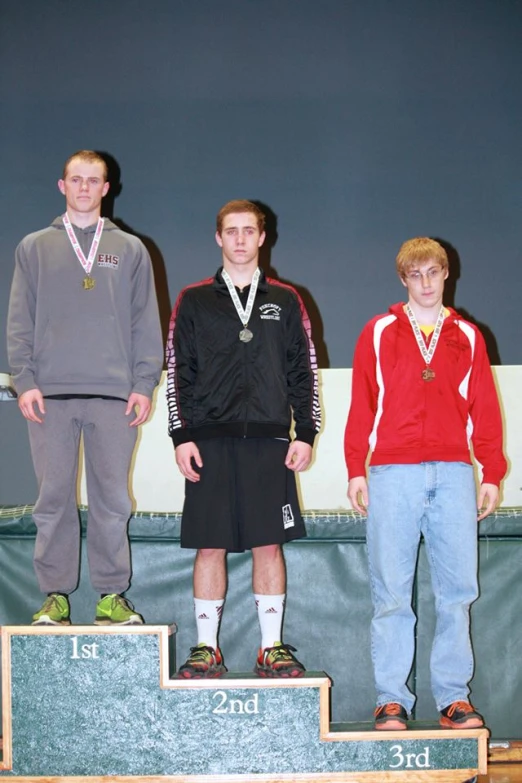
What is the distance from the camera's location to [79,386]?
2721 millimetres

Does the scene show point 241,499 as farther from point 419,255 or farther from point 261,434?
point 419,255

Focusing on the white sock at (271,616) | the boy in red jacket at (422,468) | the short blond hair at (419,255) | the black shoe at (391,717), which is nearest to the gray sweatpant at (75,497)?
the white sock at (271,616)

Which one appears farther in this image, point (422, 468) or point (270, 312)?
point (270, 312)

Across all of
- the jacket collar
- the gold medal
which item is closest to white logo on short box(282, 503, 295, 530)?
the jacket collar

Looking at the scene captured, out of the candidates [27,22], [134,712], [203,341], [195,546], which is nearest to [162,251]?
[27,22]

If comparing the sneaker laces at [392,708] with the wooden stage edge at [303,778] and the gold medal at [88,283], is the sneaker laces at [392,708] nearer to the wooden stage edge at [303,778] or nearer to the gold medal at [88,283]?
the wooden stage edge at [303,778]

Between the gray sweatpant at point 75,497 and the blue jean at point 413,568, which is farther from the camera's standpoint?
the gray sweatpant at point 75,497

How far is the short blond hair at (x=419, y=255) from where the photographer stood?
2.73 meters

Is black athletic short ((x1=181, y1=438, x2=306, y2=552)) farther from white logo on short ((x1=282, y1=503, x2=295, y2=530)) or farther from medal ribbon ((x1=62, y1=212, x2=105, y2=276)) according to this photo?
medal ribbon ((x1=62, y1=212, x2=105, y2=276))

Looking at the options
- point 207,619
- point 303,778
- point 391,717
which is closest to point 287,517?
point 207,619

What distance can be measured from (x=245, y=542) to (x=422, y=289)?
3.26 feet

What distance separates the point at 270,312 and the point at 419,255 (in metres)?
0.52

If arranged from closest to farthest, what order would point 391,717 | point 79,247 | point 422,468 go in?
point 391,717 → point 422,468 → point 79,247

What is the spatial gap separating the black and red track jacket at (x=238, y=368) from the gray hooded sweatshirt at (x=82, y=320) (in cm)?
12
